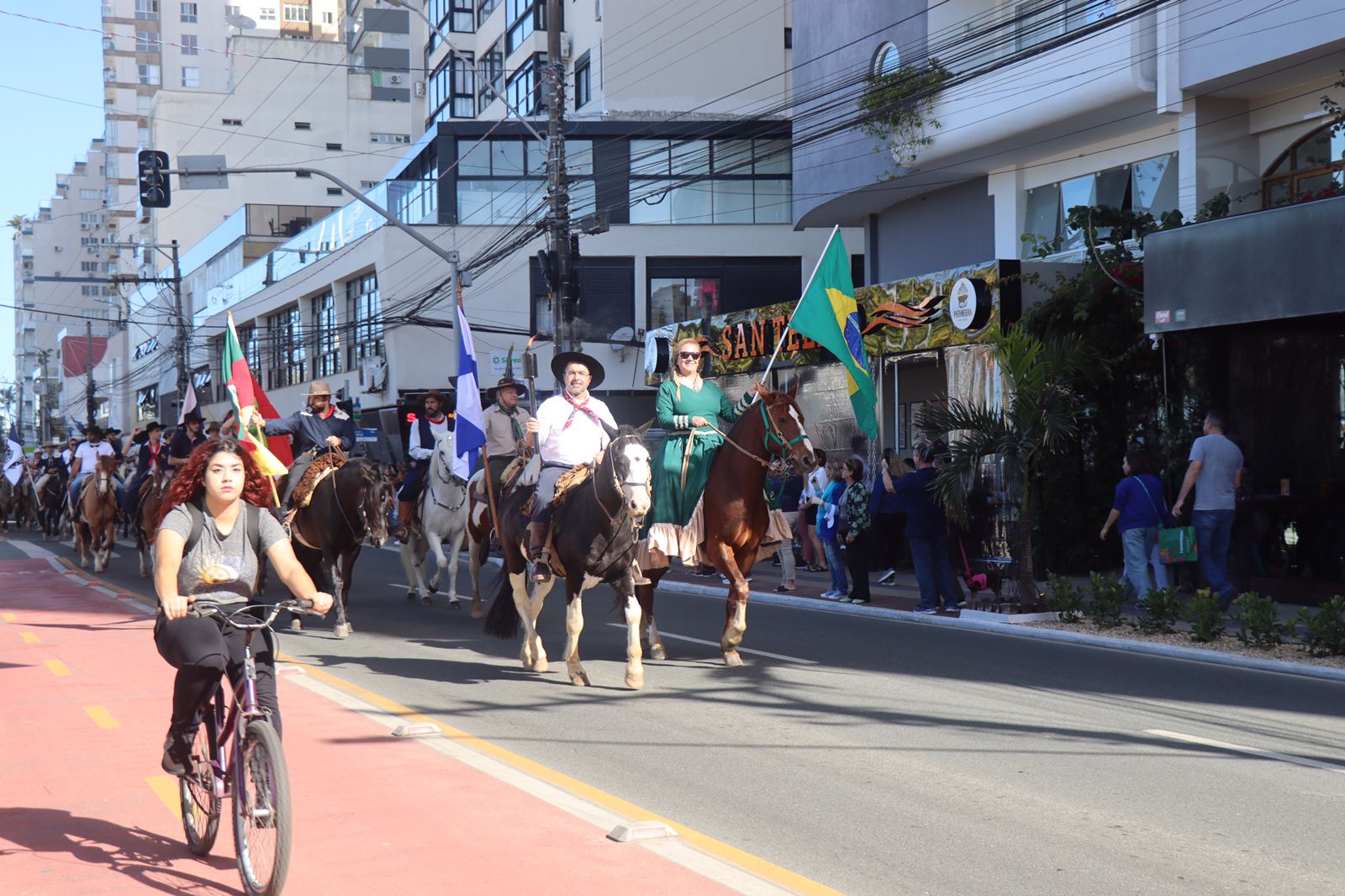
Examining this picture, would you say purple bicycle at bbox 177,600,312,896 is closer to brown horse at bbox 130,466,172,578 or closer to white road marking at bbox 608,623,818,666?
white road marking at bbox 608,623,818,666

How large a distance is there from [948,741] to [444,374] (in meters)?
38.5

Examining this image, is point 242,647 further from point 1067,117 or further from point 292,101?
point 292,101

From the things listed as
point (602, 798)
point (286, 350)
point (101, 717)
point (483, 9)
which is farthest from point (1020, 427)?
point (286, 350)

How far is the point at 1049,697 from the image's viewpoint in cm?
1029

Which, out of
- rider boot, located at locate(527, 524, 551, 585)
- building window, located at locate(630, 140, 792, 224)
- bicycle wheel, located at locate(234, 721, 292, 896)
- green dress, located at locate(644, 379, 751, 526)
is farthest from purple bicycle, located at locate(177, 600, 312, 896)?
building window, located at locate(630, 140, 792, 224)

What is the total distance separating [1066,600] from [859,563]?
3.19 meters

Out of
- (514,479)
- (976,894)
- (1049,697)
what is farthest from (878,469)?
(976,894)

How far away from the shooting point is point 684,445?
38.8 ft

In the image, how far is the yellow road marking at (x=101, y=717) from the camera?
8828mm

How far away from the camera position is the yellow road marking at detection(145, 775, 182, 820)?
680cm

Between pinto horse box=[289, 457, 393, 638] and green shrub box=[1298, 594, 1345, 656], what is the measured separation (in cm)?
857

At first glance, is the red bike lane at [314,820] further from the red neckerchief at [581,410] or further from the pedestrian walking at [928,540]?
the pedestrian walking at [928,540]

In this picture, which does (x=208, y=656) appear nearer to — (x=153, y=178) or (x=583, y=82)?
(x=153, y=178)

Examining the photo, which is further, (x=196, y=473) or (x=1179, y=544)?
(x=1179, y=544)
